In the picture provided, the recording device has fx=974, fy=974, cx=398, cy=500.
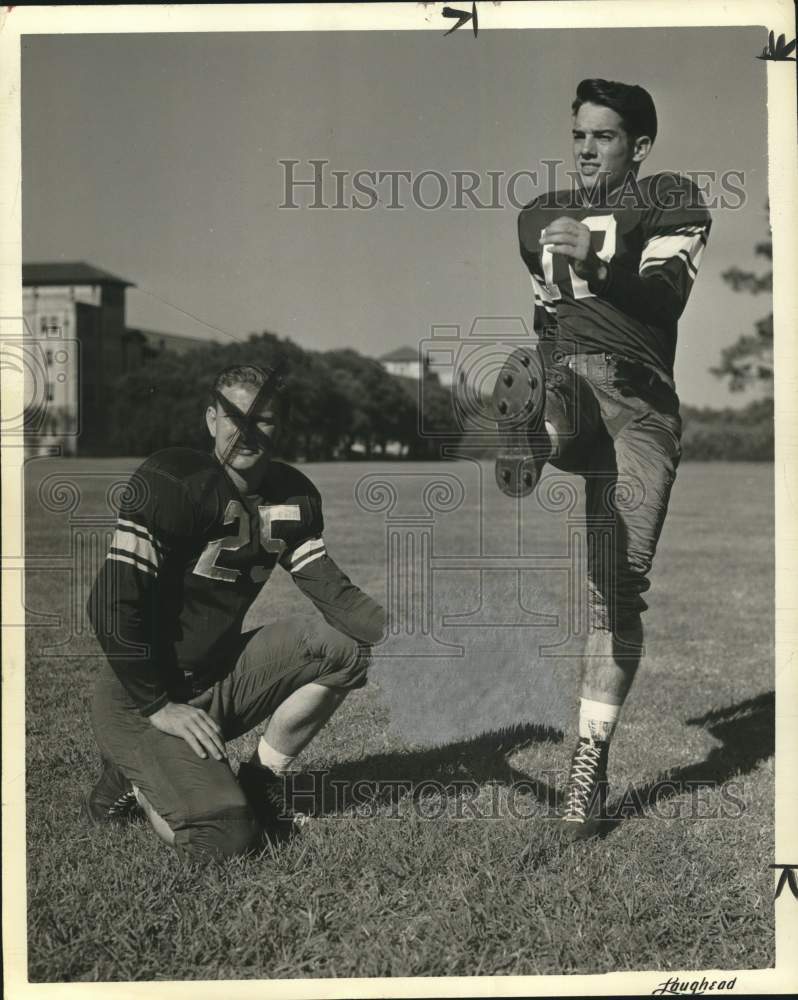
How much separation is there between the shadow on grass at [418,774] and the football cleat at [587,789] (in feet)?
Result: 0.73

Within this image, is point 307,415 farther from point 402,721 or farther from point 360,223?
point 402,721

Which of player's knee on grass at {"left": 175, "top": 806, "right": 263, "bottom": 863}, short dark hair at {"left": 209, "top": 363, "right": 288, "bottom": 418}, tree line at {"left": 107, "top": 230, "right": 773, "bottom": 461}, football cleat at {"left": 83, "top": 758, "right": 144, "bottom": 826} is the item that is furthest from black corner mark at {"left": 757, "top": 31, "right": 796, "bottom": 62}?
football cleat at {"left": 83, "top": 758, "right": 144, "bottom": 826}

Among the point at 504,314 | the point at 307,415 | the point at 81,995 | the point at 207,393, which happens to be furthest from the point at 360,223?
the point at 81,995

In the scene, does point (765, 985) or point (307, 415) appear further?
point (307, 415)

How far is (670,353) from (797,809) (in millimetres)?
1419

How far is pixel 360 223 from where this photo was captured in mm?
3021

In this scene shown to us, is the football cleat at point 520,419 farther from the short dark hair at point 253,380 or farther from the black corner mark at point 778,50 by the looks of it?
the black corner mark at point 778,50

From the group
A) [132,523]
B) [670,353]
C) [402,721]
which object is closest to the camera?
[132,523]

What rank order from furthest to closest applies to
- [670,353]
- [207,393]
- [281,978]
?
[670,353]
[207,393]
[281,978]

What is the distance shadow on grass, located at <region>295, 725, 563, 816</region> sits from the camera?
3.00 meters

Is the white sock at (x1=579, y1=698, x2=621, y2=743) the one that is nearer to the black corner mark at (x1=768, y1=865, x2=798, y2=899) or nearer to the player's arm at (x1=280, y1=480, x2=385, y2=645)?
the black corner mark at (x1=768, y1=865, x2=798, y2=899)

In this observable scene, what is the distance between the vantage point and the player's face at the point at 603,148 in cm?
296

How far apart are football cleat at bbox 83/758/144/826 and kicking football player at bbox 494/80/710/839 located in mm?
1297

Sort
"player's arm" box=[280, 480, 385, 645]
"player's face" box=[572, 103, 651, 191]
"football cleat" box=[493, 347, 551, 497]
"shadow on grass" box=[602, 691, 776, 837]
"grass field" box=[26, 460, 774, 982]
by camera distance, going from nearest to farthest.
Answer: "grass field" box=[26, 460, 774, 982] < "football cleat" box=[493, 347, 551, 497] < "player's arm" box=[280, 480, 385, 645] < "player's face" box=[572, 103, 651, 191] < "shadow on grass" box=[602, 691, 776, 837]
